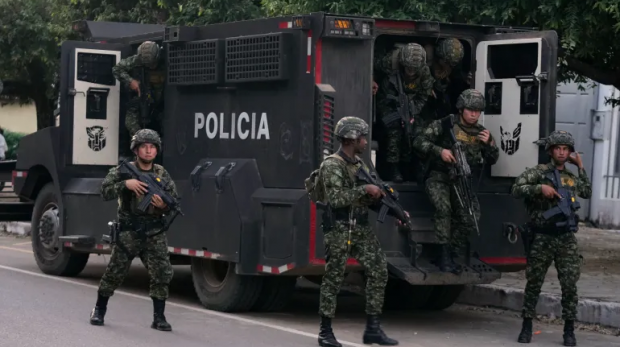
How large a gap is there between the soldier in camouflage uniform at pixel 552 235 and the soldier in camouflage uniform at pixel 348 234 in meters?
1.33

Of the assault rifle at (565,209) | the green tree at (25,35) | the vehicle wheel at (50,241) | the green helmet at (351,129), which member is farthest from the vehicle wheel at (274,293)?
the green tree at (25,35)

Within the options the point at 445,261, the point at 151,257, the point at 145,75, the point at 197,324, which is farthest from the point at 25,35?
the point at 445,261

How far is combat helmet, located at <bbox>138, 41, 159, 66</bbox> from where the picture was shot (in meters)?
11.6

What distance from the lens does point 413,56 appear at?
1023 cm

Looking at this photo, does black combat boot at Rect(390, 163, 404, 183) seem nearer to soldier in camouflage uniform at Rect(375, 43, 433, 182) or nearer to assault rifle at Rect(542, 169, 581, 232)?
soldier in camouflage uniform at Rect(375, 43, 433, 182)

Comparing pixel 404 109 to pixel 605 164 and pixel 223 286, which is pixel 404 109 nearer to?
pixel 223 286

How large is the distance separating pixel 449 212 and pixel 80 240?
429 cm

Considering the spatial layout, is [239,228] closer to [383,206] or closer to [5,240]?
[383,206]

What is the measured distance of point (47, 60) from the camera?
2583 centimetres

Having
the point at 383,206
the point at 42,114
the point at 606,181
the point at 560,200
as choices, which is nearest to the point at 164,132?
the point at 383,206

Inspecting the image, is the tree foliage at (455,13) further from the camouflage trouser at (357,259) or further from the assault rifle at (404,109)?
the camouflage trouser at (357,259)

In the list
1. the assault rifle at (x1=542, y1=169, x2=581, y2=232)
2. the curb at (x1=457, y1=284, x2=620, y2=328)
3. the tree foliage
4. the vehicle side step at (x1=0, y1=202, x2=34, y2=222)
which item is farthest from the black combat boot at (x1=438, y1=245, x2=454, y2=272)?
the vehicle side step at (x1=0, y1=202, x2=34, y2=222)

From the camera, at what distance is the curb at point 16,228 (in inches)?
734

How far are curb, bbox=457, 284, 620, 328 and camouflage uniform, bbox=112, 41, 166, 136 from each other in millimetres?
3789
